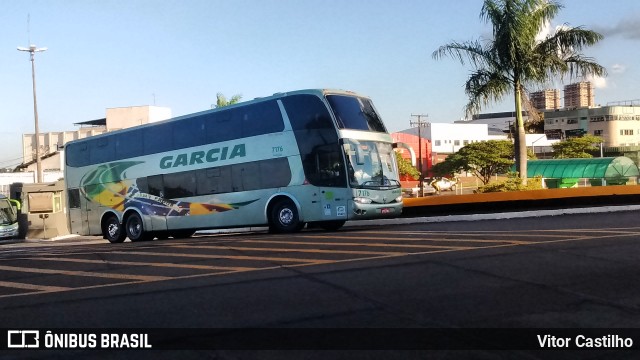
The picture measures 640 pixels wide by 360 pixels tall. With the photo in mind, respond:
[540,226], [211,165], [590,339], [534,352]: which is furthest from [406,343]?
[211,165]

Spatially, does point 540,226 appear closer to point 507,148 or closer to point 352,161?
point 352,161

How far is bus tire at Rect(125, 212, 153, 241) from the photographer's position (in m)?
22.4

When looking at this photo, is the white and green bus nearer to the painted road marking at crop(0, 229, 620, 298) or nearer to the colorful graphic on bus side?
the colorful graphic on bus side

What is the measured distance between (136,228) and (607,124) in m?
115

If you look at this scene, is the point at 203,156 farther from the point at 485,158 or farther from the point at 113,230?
the point at 485,158

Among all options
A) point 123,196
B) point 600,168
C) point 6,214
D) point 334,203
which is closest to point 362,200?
point 334,203

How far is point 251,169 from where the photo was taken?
1894 centimetres

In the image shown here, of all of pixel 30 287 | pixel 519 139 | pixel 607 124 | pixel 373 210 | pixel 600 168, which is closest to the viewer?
pixel 30 287

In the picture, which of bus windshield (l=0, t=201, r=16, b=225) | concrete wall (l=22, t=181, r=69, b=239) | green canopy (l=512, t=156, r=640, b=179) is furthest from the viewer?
green canopy (l=512, t=156, r=640, b=179)

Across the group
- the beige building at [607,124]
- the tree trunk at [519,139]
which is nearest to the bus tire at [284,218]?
the tree trunk at [519,139]

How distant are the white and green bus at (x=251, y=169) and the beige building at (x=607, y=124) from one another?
110 m

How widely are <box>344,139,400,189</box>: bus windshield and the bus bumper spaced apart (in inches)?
20.5

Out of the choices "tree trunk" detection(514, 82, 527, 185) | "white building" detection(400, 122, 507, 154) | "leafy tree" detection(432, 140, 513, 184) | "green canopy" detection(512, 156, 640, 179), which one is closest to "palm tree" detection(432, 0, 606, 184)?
"tree trunk" detection(514, 82, 527, 185)

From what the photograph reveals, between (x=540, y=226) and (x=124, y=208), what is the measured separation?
1424cm
